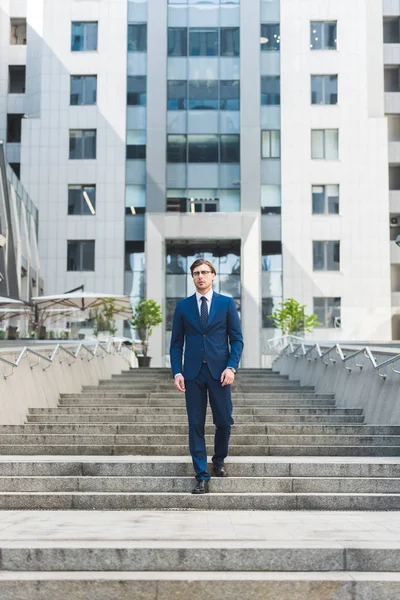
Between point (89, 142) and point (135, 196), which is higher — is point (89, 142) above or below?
above

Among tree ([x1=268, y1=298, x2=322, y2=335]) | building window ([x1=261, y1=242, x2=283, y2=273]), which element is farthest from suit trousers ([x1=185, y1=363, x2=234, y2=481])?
building window ([x1=261, y1=242, x2=283, y2=273])

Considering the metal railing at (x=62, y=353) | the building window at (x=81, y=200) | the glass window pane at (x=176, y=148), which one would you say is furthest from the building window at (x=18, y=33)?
the metal railing at (x=62, y=353)

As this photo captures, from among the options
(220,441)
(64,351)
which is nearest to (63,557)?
(220,441)

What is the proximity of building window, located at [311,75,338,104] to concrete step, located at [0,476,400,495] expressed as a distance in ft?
119

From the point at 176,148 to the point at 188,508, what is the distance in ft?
116

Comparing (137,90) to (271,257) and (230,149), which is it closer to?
(230,149)

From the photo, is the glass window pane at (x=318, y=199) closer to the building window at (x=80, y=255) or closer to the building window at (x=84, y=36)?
the building window at (x=80, y=255)

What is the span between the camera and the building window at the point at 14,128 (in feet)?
144

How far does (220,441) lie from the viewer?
7.48 meters

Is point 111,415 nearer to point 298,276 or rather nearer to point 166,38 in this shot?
point 298,276

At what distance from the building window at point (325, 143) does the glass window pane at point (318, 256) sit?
4.57 metres

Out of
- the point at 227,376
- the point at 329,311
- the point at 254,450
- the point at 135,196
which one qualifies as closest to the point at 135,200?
the point at 135,196

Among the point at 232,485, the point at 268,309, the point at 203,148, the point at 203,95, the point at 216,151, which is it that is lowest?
the point at 232,485

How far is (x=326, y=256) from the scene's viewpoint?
4041 cm
